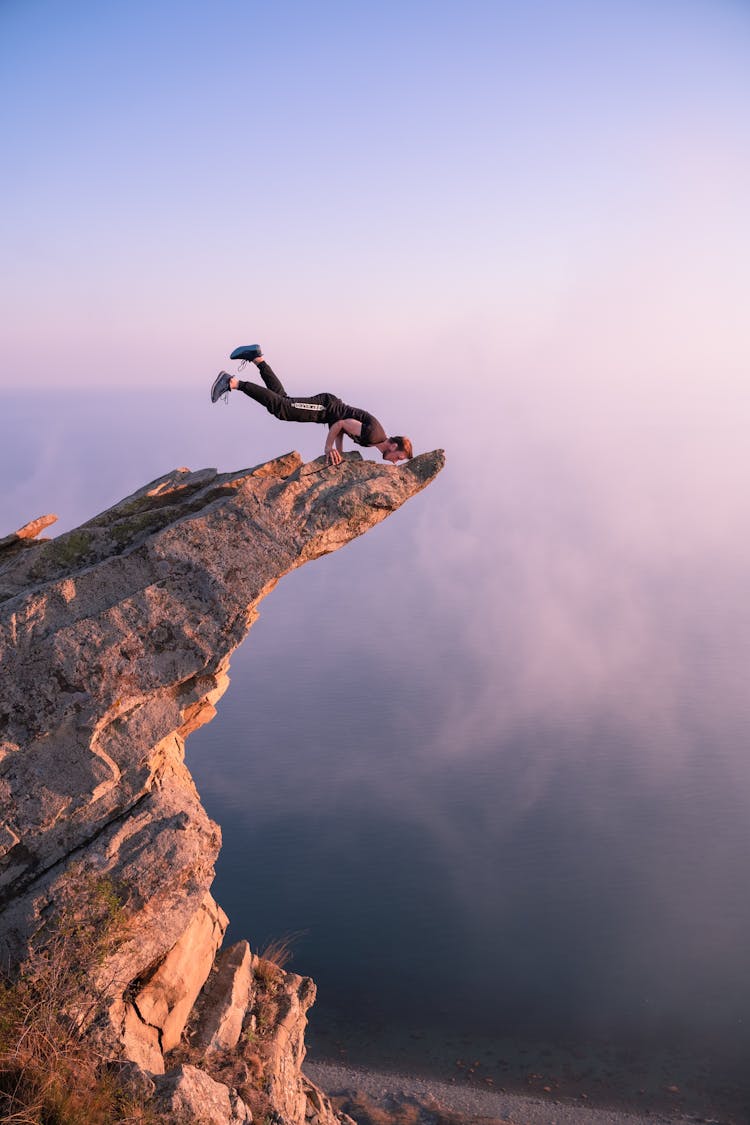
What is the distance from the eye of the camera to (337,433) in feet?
60.1

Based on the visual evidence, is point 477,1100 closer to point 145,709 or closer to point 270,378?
point 145,709

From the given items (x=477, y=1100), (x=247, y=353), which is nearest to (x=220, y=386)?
(x=247, y=353)

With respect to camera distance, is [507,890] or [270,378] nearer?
[270,378]

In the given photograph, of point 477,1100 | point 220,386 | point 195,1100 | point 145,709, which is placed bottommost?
point 477,1100

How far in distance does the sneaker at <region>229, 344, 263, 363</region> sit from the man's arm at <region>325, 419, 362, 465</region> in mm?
2396

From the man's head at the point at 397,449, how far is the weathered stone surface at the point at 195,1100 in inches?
502

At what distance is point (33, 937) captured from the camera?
1448cm

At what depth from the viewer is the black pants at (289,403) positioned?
1797 cm

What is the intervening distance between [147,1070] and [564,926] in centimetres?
9650

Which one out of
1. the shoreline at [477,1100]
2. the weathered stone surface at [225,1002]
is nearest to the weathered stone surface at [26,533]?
the weathered stone surface at [225,1002]

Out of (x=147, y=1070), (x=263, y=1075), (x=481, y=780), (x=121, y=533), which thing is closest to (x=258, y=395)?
(x=121, y=533)

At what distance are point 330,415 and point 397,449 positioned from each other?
174cm

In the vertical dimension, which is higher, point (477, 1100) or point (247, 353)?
point (247, 353)

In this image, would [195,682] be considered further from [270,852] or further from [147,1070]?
[270,852]
